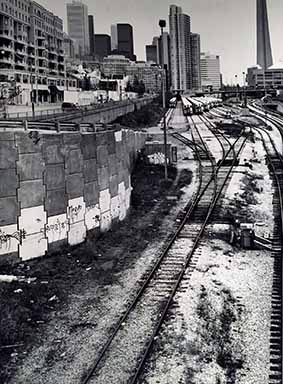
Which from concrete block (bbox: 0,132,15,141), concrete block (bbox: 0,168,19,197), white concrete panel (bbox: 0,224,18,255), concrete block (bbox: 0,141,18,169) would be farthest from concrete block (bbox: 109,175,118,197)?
concrete block (bbox: 0,132,15,141)

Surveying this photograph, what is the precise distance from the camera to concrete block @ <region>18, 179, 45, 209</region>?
861 inches

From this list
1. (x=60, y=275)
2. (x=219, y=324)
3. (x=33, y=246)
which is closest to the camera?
(x=219, y=324)

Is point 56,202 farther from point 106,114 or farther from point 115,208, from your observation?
point 106,114

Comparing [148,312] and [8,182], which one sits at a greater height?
[8,182]

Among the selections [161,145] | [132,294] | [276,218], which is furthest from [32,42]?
[132,294]

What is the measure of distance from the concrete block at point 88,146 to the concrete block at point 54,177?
6.30 ft

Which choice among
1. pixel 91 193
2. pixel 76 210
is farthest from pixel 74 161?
pixel 76 210

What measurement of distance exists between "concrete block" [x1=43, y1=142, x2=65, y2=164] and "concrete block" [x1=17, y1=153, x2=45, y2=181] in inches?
14.6

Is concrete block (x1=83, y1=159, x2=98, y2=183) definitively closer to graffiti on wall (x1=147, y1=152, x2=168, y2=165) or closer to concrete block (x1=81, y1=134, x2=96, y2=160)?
concrete block (x1=81, y1=134, x2=96, y2=160)

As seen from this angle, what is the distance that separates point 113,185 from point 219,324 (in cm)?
1312

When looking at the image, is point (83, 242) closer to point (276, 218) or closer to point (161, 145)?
point (276, 218)

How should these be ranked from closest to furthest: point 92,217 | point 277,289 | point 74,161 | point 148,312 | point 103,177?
point 148,312 → point 277,289 → point 74,161 → point 92,217 → point 103,177

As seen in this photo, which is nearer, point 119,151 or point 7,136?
point 7,136

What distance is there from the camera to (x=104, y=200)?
1056 inches
